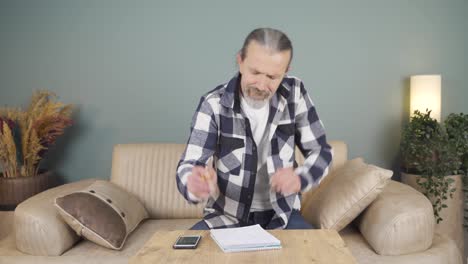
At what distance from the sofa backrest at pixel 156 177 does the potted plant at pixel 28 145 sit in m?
0.48

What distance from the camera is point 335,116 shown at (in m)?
3.03

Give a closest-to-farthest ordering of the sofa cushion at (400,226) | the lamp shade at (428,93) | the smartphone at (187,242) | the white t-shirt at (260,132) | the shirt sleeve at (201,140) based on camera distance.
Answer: the smartphone at (187,242) → the shirt sleeve at (201,140) → the white t-shirt at (260,132) → the sofa cushion at (400,226) → the lamp shade at (428,93)

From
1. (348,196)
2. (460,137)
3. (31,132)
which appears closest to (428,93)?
(460,137)

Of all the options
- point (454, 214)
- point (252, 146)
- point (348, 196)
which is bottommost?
point (454, 214)

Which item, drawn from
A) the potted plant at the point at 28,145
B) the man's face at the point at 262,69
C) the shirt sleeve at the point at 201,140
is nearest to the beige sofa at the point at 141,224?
the potted plant at the point at 28,145

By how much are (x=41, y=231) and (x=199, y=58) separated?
1.57m

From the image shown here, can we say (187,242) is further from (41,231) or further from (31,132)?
(31,132)

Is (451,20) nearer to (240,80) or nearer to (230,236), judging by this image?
(240,80)

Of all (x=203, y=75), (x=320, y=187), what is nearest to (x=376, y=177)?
(x=320, y=187)

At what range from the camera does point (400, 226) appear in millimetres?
1845

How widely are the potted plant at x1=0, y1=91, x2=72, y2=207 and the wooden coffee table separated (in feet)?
4.75

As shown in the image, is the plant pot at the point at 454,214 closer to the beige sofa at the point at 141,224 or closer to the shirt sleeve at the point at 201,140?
the beige sofa at the point at 141,224

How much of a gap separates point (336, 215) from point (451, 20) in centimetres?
187

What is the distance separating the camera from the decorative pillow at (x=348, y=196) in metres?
1.96
